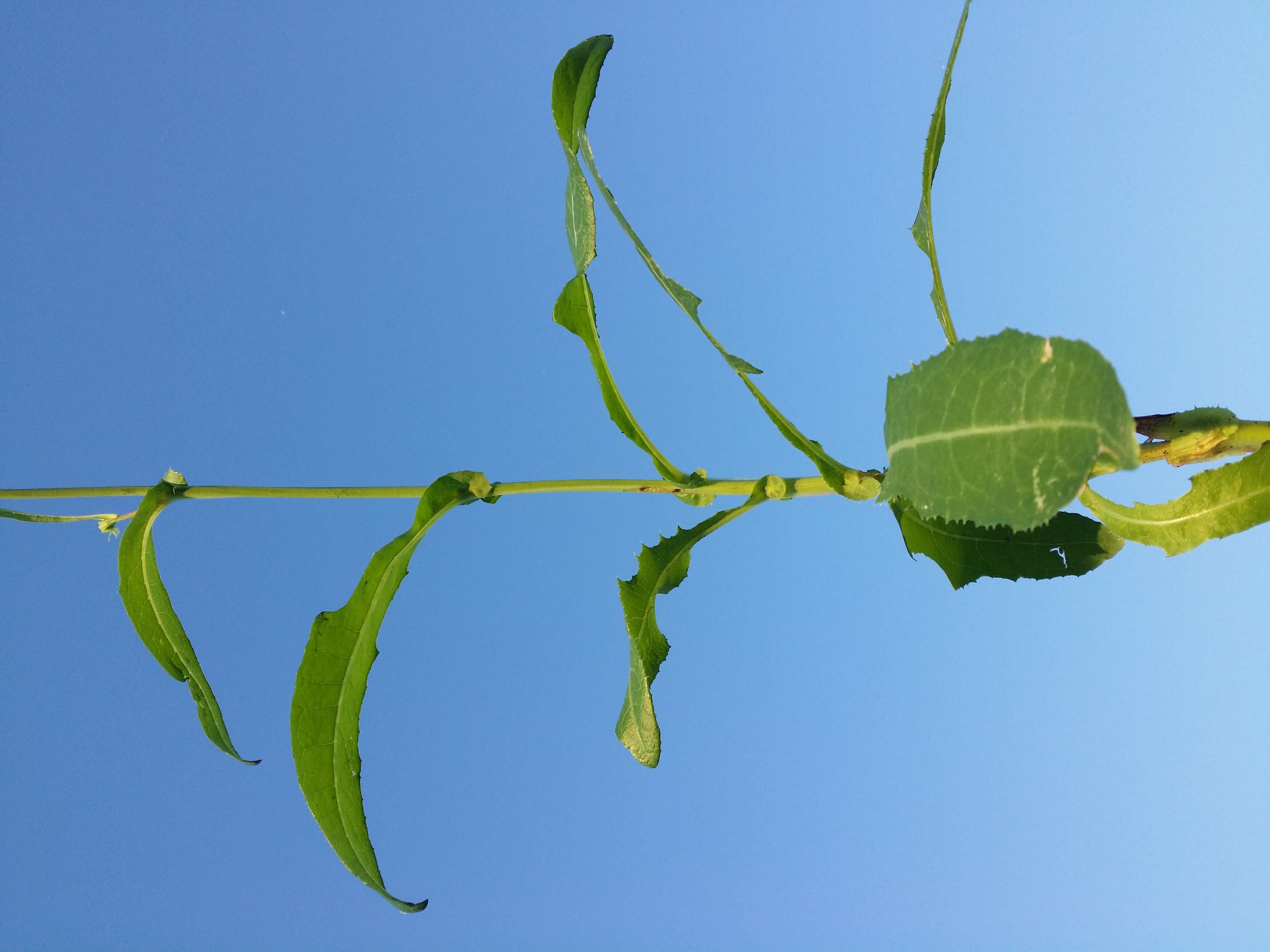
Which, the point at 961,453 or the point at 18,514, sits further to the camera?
the point at 18,514

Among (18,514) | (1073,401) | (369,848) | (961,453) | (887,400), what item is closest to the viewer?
(1073,401)

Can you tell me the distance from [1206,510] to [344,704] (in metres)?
0.91

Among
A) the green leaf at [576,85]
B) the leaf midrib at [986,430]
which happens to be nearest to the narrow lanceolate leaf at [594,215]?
the green leaf at [576,85]

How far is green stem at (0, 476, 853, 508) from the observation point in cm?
95

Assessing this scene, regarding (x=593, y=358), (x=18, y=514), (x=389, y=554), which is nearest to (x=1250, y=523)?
(x=593, y=358)

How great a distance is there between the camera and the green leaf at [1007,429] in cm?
53

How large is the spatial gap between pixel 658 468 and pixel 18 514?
0.76m

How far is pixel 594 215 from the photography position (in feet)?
3.08

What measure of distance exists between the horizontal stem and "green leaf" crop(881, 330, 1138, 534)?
23 cm

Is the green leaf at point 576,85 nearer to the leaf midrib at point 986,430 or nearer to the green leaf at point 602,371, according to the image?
the green leaf at point 602,371

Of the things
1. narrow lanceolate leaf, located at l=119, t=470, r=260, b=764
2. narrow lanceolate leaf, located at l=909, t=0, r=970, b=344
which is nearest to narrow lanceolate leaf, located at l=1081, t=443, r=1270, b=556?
narrow lanceolate leaf, located at l=909, t=0, r=970, b=344

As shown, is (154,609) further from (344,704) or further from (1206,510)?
(1206,510)

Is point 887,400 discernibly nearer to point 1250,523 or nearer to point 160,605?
point 1250,523

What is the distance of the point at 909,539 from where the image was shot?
102 cm
